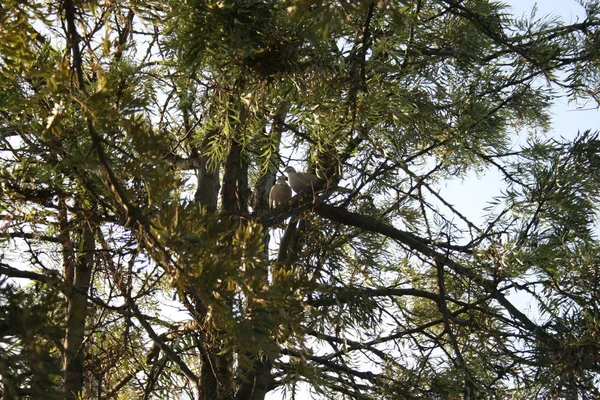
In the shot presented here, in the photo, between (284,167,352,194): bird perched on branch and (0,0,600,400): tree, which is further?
(284,167,352,194): bird perched on branch

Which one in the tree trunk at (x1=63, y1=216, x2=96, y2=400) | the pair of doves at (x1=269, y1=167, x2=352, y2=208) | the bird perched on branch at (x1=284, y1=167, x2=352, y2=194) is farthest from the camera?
the pair of doves at (x1=269, y1=167, x2=352, y2=208)

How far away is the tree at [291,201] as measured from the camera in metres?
1.02

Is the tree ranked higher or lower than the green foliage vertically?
higher

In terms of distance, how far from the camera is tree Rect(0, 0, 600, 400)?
1.02 meters

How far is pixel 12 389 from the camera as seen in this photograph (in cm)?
77

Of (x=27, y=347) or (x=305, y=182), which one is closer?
(x=27, y=347)

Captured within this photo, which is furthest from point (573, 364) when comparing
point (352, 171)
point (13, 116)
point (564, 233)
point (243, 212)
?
point (13, 116)

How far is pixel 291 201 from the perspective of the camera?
7.01 ft

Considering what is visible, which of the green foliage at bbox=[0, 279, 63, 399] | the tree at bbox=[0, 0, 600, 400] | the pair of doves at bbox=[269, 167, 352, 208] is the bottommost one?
the green foliage at bbox=[0, 279, 63, 399]

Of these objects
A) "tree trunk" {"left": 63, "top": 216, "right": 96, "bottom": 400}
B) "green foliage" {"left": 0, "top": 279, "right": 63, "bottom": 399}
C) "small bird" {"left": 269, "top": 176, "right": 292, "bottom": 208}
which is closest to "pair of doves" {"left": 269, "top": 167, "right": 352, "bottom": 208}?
"small bird" {"left": 269, "top": 176, "right": 292, "bottom": 208}

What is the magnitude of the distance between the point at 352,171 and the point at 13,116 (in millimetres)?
937

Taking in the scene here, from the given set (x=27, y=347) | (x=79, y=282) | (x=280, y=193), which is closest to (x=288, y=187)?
(x=280, y=193)

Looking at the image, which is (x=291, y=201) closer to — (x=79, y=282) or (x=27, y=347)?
(x=79, y=282)

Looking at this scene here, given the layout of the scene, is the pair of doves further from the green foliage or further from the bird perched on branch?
the green foliage
